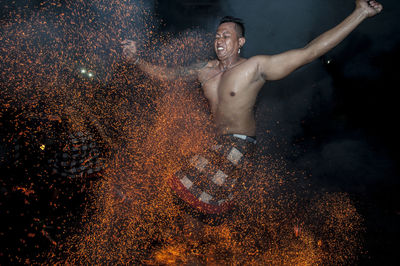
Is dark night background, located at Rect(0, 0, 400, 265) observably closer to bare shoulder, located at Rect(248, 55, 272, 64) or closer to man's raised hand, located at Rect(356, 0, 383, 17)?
man's raised hand, located at Rect(356, 0, 383, 17)

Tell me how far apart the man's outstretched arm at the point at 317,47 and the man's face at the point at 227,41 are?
1.60 feet

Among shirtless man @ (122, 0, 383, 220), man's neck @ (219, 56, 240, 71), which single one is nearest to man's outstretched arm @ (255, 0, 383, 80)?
shirtless man @ (122, 0, 383, 220)

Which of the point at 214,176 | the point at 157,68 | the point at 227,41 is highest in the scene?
the point at 227,41

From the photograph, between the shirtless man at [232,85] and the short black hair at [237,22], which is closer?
the shirtless man at [232,85]

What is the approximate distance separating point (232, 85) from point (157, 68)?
130 cm

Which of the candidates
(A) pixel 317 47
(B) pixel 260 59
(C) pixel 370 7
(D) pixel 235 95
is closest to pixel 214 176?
(D) pixel 235 95

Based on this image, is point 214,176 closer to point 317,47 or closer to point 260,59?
point 260,59

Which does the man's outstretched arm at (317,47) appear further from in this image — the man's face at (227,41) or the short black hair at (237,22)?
the short black hair at (237,22)

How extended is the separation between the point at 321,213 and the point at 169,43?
19.7 feet

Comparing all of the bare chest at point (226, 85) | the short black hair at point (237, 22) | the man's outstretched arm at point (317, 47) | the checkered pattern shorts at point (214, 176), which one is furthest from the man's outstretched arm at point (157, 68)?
the checkered pattern shorts at point (214, 176)

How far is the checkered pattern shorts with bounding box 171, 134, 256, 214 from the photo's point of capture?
211 centimetres

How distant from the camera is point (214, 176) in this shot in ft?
6.99

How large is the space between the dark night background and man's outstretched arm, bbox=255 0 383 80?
309 centimetres

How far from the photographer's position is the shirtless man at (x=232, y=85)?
1.82m
